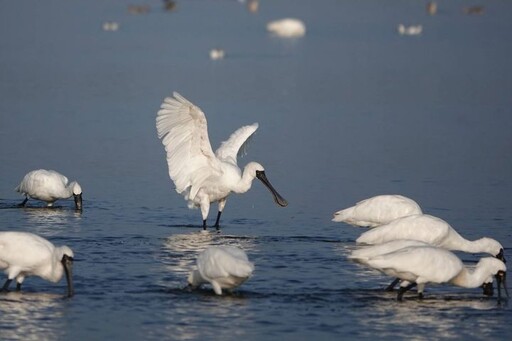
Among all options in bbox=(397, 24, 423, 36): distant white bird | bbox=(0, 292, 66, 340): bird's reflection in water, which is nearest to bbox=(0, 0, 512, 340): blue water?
bbox=(0, 292, 66, 340): bird's reflection in water

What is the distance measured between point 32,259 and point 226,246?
1.62 metres

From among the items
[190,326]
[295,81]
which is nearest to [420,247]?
[190,326]

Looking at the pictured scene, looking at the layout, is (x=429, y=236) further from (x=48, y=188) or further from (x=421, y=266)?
(x=48, y=188)

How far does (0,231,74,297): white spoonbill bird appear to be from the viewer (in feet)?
34.9

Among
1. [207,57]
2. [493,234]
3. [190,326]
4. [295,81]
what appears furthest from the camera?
[207,57]

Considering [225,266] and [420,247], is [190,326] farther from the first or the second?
[420,247]

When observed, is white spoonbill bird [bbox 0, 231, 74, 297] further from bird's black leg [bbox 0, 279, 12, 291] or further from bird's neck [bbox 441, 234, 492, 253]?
bird's neck [bbox 441, 234, 492, 253]

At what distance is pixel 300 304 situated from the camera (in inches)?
425

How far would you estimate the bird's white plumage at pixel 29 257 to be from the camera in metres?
10.6

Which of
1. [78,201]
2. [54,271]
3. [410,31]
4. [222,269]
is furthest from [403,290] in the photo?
[410,31]

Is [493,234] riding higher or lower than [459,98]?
lower

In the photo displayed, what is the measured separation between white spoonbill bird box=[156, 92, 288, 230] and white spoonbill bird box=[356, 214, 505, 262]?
9.71 feet

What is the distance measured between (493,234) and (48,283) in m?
5.40

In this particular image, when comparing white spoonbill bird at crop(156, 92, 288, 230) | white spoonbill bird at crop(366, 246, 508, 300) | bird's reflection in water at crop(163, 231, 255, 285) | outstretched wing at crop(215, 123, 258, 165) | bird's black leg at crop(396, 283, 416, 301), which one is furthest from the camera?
outstretched wing at crop(215, 123, 258, 165)
